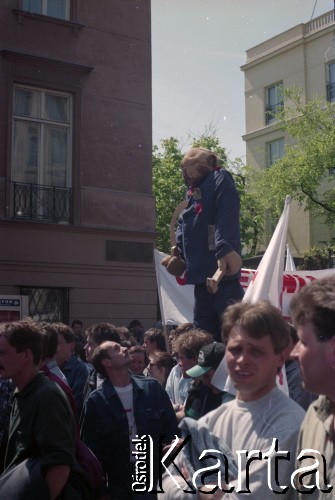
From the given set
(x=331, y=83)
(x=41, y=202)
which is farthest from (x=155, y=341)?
(x=331, y=83)

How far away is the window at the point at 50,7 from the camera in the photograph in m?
15.7

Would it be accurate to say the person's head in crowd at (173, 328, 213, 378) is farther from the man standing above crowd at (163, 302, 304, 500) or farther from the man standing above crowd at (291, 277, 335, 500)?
the man standing above crowd at (291, 277, 335, 500)

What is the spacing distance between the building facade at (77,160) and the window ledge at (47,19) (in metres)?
0.02

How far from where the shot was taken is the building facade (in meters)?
15.1

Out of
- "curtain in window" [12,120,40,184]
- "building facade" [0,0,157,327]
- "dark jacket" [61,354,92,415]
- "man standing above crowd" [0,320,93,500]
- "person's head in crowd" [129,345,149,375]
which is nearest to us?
"man standing above crowd" [0,320,93,500]

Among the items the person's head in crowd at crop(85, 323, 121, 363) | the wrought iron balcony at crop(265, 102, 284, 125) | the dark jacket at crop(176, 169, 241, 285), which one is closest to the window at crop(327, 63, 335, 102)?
the wrought iron balcony at crop(265, 102, 284, 125)

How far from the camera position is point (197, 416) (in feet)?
13.3

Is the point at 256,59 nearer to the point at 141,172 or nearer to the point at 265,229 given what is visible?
the point at 265,229

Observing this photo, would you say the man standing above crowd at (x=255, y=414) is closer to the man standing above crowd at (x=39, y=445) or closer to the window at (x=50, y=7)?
the man standing above crowd at (x=39, y=445)

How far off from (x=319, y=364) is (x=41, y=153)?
1408 cm

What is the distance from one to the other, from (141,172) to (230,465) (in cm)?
1428

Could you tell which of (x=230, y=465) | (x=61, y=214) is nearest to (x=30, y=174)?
(x=61, y=214)

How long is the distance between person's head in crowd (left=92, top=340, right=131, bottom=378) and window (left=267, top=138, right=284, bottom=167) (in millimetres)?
30290

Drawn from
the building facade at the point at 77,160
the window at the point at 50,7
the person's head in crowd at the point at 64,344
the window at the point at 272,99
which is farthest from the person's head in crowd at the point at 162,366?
the window at the point at 272,99
